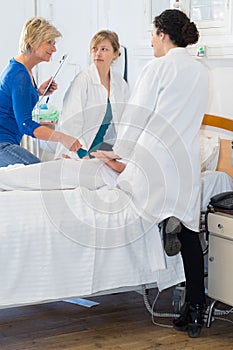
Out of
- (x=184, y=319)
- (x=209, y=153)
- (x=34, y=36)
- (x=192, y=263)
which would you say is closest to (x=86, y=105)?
(x=34, y=36)

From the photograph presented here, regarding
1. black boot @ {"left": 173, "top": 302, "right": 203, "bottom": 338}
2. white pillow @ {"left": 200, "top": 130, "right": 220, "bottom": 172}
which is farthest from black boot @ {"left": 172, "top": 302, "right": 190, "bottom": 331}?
white pillow @ {"left": 200, "top": 130, "right": 220, "bottom": 172}

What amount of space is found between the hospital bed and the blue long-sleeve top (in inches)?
20.2

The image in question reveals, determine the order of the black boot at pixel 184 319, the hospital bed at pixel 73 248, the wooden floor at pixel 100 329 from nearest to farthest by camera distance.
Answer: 1. the hospital bed at pixel 73 248
2. the wooden floor at pixel 100 329
3. the black boot at pixel 184 319

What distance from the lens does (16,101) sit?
10.4 feet

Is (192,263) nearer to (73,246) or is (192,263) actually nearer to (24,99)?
(73,246)

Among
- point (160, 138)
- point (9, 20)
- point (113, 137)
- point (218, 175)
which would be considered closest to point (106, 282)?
point (160, 138)

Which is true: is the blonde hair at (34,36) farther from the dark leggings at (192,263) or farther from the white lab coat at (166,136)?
the dark leggings at (192,263)

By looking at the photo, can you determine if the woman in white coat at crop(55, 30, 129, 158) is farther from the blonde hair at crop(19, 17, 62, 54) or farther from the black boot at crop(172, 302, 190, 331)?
the black boot at crop(172, 302, 190, 331)

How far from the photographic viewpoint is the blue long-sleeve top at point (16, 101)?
10.4 feet

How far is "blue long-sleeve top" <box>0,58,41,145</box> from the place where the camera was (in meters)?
3.17

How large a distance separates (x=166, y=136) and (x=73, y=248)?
1.95 feet

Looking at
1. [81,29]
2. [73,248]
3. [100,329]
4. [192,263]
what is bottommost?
[100,329]

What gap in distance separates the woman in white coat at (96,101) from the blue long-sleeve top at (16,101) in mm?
438

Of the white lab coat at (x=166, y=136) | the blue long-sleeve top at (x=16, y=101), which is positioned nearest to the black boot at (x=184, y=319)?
the white lab coat at (x=166, y=136)
